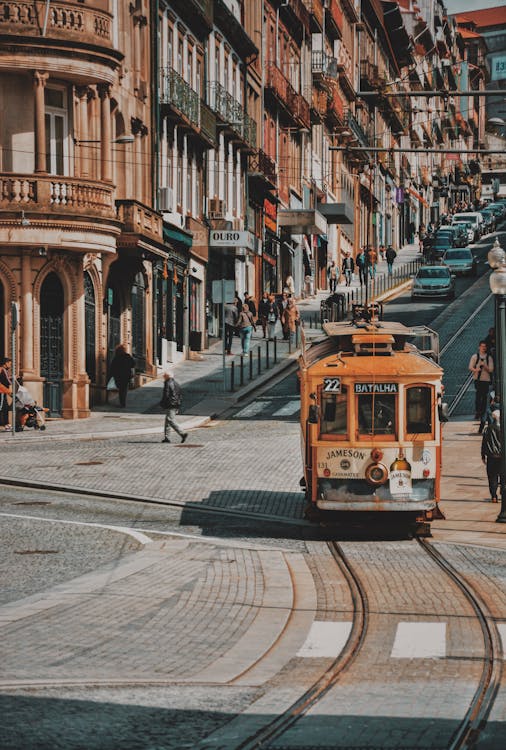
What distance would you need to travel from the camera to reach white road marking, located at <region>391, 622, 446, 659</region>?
1298 centimetres

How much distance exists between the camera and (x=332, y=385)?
68.6 feet

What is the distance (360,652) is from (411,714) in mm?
2530

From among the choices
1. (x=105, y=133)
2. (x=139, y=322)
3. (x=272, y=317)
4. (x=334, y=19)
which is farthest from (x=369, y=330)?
(x=334, y=19)

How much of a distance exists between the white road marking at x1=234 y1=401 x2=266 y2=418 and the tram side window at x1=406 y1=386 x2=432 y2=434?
52.5ft

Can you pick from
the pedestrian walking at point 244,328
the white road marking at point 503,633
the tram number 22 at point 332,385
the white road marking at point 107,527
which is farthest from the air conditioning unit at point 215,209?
the white road marking at point 503,633

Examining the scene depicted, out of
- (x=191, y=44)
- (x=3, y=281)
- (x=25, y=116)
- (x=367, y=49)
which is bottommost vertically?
(x=3, y=281)

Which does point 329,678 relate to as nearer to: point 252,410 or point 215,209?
point 252,410

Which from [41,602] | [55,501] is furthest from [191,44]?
[41,602]

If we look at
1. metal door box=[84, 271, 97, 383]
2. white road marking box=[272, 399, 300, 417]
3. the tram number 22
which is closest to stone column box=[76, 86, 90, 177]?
metal door box=[84, 271, 97, 383]

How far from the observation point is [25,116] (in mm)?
36469

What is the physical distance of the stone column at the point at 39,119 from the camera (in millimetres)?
35594

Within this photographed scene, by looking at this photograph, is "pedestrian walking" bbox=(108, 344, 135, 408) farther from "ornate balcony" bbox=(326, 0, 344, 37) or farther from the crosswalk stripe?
"ornate balcony" bbox=(326, 0, 344, 37)

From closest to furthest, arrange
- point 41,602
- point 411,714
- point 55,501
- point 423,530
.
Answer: point 411,714 < point 41,602 < point 423,530 < point 55,501

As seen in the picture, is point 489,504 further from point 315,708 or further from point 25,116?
point 25,116
